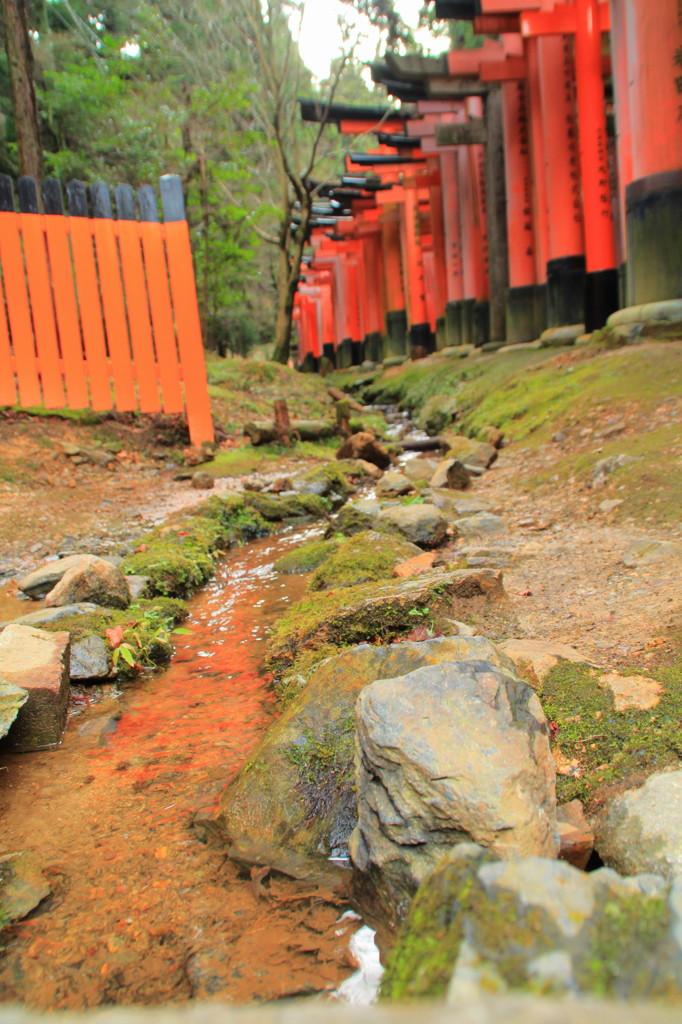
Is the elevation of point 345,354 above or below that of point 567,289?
above

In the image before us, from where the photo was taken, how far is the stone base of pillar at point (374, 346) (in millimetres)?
27625

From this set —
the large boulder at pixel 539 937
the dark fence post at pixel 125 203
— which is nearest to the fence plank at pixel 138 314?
the dark fence post at pixel 125 203

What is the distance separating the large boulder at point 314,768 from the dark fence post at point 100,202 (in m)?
8.10

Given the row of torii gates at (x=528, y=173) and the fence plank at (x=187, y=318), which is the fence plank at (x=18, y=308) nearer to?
the fence plank at (x=187, y=318)

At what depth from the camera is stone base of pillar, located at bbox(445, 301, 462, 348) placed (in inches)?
720

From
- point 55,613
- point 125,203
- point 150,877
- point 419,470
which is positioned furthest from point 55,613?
point 125,203

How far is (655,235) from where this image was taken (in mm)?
7855

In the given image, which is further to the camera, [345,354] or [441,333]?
[345,354]

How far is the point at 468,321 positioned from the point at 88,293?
34.8 feet

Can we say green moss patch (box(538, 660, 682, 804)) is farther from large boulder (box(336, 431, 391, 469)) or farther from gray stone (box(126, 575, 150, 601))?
large boulder (box(336, 431, 391, 469))

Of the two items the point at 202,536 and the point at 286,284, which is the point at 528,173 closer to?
the point at 286,284

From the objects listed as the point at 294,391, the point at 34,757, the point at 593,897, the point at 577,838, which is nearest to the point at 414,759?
the point at 577,838

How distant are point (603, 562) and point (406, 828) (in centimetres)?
244

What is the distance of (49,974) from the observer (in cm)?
168
